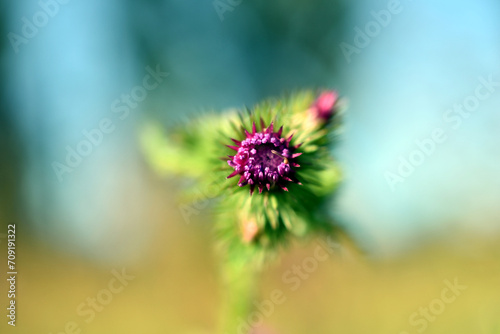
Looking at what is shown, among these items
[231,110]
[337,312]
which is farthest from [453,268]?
[231,110]

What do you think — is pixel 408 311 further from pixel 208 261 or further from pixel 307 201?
pixel 307 201

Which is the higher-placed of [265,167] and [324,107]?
[324,107]

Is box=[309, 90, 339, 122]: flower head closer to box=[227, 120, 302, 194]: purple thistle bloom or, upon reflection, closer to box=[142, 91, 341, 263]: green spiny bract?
box=[142, 91, 341, 263]: green spiny bract

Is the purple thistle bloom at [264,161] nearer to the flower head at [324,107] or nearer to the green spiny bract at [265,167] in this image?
the green spiny bract at [265,167]

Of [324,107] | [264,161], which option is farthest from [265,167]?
Answer: [324,107]

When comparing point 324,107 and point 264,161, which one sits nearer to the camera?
point 264,161

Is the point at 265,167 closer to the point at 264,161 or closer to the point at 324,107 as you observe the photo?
the point at 264,161
